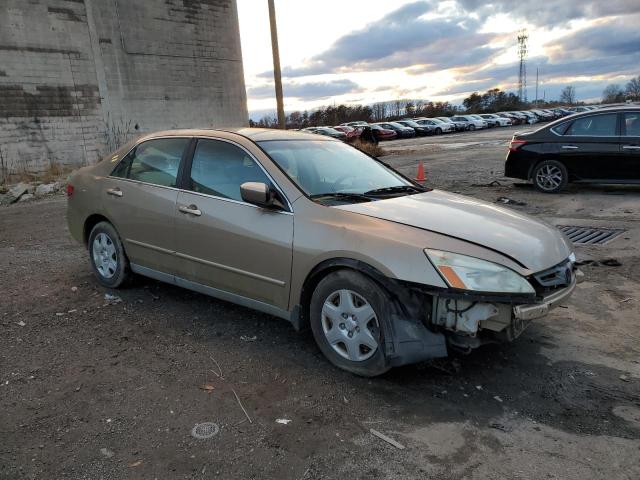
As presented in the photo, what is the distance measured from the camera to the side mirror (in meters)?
3.67

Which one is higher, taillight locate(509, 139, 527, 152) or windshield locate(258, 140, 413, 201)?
windshield locate(258, 140, 413, 201)

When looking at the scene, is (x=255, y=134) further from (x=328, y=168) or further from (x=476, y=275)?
(x=476, y=275)

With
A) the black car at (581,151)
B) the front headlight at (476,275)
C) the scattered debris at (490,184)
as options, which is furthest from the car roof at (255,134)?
the scattered debris at (490,184)

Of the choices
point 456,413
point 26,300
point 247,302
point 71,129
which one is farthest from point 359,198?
point 71,129

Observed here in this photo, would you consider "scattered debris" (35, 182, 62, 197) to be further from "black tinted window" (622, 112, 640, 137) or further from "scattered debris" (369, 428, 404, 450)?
"black tinted window" (622, 112, 640, 137)

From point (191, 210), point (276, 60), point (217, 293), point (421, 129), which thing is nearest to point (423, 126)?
point (421, 129)

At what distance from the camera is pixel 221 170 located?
13.9ft

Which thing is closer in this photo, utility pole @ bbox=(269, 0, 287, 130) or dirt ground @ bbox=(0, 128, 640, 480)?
dirt ground @ bbox=(0, 128, 640, 480)

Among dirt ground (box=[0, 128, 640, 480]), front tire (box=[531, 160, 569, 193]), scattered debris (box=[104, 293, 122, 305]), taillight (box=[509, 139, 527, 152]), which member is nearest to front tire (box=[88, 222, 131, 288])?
scattered debris (box=[104, 293, 122, 305])

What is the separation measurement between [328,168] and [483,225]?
1.39m

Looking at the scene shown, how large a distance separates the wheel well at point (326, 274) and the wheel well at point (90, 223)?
266 cm

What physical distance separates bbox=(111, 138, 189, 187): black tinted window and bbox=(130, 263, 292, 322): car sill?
82 centimetres

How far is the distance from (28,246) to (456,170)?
11.3 meters

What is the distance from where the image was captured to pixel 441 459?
2.60 m
